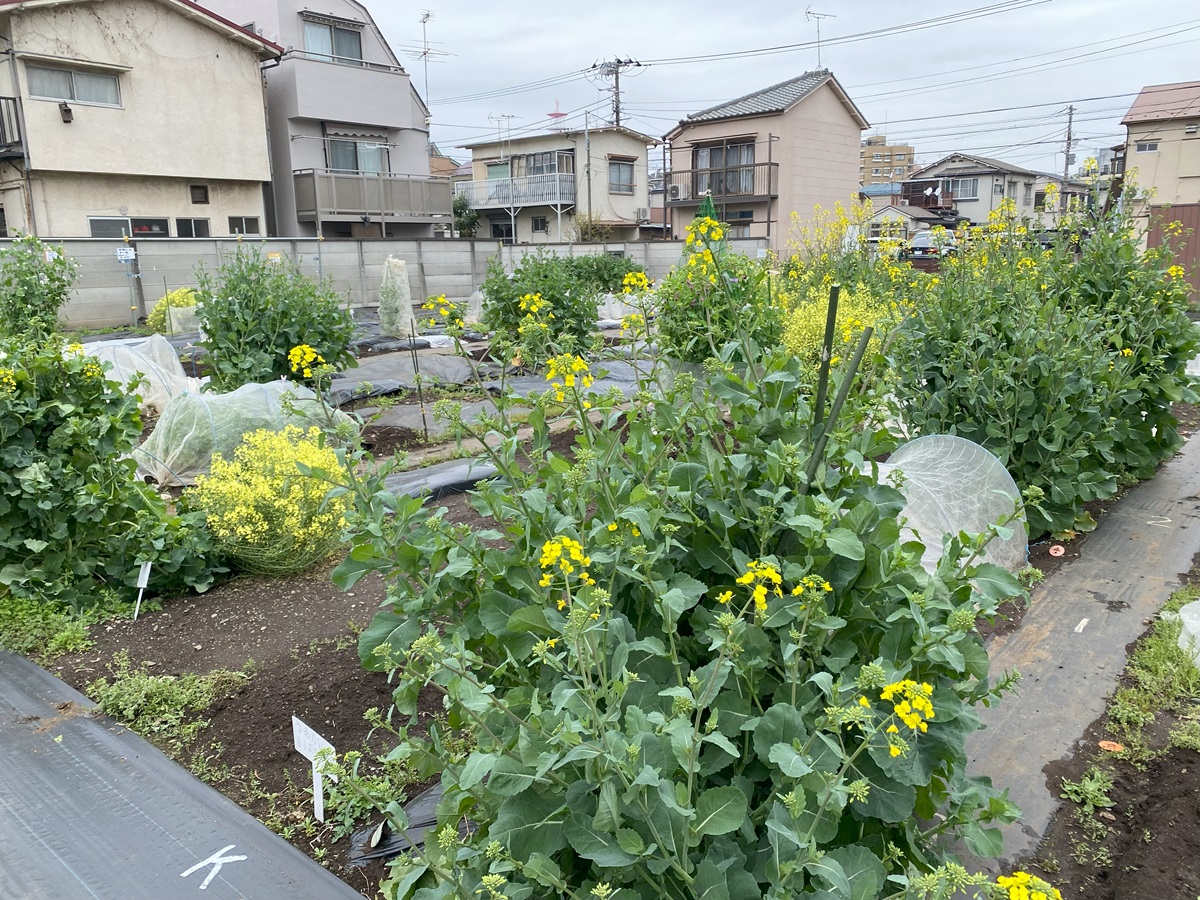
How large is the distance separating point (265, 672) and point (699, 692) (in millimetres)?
2264

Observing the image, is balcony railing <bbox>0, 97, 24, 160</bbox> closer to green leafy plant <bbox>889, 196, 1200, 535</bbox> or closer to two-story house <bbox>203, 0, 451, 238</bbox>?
two-story house <bbox>203, 0, 451, 238</bbox>

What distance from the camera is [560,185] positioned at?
97.0 ft

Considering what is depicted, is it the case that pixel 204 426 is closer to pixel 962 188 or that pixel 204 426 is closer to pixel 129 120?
pixel 129 120

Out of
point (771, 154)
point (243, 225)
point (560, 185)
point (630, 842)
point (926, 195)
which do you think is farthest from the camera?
point (926, 195)

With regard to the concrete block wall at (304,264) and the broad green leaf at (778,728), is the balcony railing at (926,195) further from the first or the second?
the broad green leaf at (778,728)

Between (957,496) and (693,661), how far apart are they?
2279 millimetres

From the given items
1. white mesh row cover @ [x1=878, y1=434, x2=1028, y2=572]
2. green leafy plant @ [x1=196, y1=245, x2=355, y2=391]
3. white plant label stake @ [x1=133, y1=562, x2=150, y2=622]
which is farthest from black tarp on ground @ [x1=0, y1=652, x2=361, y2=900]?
green leafy plant @ [x1=196, y1=245, x2=355, y2=391]

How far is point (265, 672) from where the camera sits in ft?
10.0

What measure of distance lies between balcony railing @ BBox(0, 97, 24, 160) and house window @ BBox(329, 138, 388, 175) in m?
7.40

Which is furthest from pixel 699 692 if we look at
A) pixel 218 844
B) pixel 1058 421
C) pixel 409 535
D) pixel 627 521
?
pixel 1058 421

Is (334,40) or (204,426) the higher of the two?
(334,40)

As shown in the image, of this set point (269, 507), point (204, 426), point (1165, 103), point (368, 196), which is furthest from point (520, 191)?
Answer: point (269, 507)

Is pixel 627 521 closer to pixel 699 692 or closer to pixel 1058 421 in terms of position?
pixel 699 692

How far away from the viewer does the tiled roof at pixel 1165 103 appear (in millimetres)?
23547
